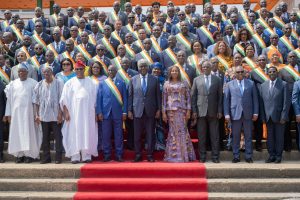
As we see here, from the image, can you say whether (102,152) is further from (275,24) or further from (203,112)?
(275,24)

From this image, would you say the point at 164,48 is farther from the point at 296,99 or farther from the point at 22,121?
the point at 22,121

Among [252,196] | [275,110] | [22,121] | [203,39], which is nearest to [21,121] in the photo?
[22,121]

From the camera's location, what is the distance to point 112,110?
840 centimetres

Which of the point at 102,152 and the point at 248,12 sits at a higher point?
the point at 248,12

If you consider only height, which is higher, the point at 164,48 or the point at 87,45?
the point at 87,45

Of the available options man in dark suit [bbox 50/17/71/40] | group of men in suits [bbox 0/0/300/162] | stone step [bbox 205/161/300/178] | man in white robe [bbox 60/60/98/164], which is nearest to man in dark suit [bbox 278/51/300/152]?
group of men in suits [bbox 0/0/300/162]

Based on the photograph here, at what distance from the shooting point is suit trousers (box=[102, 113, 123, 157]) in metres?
8.34

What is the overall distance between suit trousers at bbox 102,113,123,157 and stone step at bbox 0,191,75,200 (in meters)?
1.23

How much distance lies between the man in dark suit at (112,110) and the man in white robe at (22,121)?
120 cm

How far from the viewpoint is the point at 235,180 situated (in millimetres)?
7496

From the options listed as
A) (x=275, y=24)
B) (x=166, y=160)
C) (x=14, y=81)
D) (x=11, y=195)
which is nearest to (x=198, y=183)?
(x=166, y=160)

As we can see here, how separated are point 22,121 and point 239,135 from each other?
373 cm

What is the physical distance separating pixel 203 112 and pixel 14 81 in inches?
133

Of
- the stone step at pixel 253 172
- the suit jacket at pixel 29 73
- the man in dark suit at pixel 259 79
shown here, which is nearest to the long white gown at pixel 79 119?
the suit jacket at pixel 29 73
